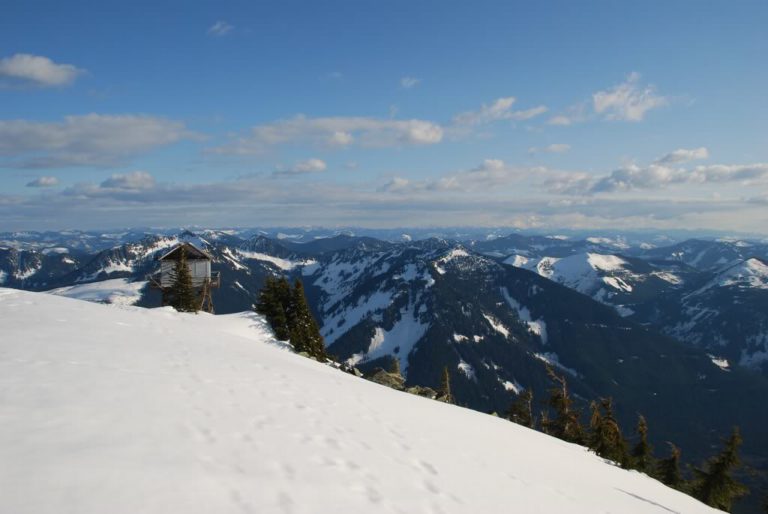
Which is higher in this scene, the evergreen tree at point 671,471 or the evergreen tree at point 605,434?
the evergreen tree at point 605,434

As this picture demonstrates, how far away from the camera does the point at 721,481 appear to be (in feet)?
137

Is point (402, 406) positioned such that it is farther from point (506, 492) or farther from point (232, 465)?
point (232, 465)

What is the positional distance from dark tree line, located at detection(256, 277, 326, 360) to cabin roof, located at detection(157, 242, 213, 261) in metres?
15.0

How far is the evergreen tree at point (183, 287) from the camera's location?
47562mm

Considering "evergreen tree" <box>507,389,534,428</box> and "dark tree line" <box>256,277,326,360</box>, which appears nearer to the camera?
"dark tree line" <box>256,277,326,360</box>

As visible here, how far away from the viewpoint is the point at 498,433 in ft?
58.2

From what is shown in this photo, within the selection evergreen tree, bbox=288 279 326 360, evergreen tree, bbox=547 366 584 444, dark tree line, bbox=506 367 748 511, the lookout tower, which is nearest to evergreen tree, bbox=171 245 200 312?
the lookout tower

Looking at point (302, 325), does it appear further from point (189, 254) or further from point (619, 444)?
point (619, 444)

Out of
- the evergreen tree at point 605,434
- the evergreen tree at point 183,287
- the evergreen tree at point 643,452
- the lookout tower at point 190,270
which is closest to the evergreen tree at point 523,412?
the evergreen tree at point 605,434

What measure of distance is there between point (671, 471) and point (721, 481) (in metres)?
5.10

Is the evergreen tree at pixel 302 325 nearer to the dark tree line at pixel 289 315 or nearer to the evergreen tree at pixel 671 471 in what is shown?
the dark tree line at pixel 289 315

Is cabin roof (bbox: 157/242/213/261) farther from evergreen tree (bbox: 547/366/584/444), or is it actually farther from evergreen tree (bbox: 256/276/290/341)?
evergreen tree (bbox: 547/366/584/444)

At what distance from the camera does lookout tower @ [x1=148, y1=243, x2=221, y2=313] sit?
1934 inches

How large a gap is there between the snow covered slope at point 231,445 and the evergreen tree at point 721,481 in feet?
102
